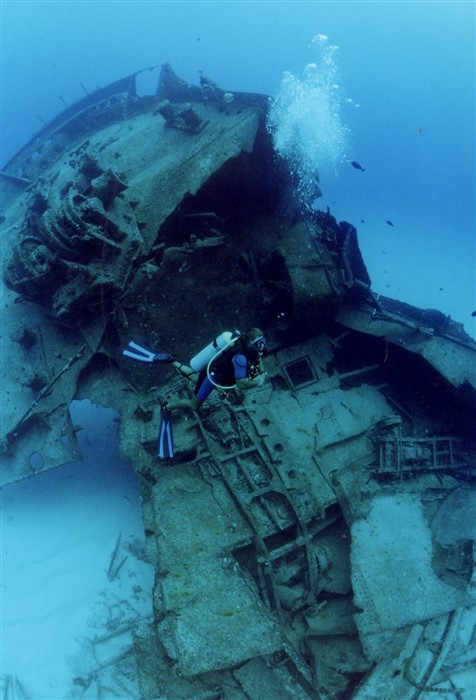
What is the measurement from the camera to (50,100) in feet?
93.0

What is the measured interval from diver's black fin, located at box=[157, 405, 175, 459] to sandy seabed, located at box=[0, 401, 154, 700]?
2.95 meters

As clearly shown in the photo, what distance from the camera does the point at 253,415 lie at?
5.80 meters

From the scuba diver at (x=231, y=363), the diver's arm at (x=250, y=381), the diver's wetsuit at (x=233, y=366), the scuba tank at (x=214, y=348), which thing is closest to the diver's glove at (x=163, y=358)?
the scuba diver at (x=231, y=363)

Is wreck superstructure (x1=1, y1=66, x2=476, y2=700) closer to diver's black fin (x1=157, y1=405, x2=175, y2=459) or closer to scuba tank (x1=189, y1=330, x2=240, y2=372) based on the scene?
diver's black fin (x1=157, y1=405, x2=175, y2=459)

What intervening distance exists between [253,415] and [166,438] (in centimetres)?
129

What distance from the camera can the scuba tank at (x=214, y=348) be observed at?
160 inches

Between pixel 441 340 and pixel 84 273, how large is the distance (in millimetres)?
5544

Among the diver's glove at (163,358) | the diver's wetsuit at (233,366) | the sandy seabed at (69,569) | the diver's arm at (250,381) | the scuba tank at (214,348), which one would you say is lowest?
the sandy seabed at (69,569)

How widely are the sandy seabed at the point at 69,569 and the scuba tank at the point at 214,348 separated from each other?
434 centimetres

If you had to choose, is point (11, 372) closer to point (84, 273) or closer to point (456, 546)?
point (84, 273)

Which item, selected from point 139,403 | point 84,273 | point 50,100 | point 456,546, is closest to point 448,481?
point 456,546

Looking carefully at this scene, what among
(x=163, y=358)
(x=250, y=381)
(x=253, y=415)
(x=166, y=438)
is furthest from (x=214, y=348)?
(x=253, y=415)

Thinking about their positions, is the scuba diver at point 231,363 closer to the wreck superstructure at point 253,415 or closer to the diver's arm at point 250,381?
the diver's arm at point 250,381

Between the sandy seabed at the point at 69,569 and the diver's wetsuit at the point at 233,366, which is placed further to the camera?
the sandy seabed at the point at 69,569
